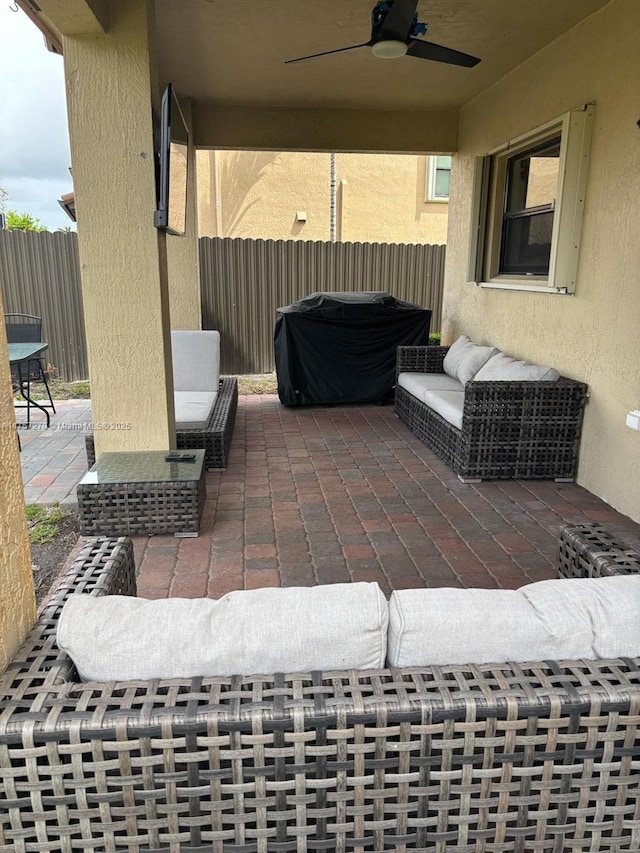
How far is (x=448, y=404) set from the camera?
4699 mm

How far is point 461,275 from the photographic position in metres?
6.68

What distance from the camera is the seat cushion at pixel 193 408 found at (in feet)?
14.5

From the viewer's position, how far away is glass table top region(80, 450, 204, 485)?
3320 mm

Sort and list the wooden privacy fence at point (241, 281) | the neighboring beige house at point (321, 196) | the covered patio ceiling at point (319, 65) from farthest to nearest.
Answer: the neighboring beige house at point (321, 196) < the wooden privacy fence at point (241, 281) < the covered patio ceiling at point (319, 65)

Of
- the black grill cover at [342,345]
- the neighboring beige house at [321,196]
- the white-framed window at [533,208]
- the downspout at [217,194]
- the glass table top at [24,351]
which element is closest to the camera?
the white-framed window at [533,208]

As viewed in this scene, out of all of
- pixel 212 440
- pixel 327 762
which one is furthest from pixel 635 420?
pixel 212 440

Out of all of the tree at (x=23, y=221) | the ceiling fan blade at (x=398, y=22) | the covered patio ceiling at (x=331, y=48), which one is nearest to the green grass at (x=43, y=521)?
the covered patio ceiling at (x=331, y=48)

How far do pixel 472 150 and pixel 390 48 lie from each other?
293cm

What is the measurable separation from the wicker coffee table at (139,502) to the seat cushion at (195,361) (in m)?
2.09

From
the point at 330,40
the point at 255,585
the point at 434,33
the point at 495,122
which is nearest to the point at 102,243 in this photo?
the point at 255,585

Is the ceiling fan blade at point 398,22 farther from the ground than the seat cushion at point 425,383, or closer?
farther from the ground

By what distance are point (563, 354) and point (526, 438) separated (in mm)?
706

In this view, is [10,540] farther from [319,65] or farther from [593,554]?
[319,65]

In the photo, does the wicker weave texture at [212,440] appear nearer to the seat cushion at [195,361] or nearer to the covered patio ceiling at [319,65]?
the seat cushion at [195,361]
